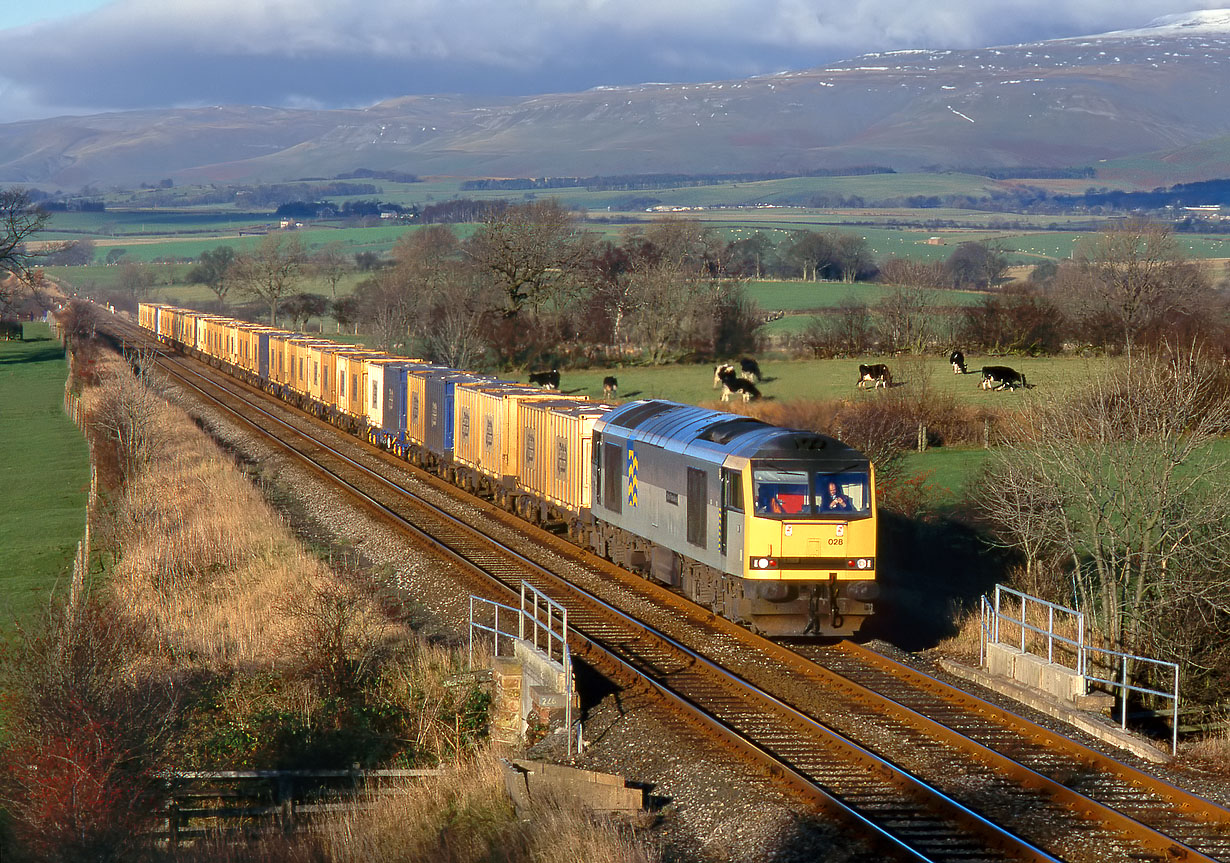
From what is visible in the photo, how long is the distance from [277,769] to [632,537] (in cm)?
828

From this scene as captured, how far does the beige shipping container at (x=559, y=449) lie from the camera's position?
2777 centimetres

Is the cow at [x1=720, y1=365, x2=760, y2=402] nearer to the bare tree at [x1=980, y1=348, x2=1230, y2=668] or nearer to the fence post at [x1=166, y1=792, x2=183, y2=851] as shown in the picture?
the bare tree at [x1=980, y1=348, x2=1230, y2=668]

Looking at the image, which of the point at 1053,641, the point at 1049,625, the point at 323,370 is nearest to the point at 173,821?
the point at 1049,625

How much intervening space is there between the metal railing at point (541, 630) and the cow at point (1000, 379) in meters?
35.9

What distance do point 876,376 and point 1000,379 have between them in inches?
209

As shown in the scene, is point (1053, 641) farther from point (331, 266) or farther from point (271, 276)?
point (331, 266)

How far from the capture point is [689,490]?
71.3ft

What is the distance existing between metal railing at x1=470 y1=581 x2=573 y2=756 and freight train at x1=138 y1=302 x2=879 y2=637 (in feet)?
7.89

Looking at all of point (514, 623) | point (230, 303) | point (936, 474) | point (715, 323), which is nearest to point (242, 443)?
point (936, 474)

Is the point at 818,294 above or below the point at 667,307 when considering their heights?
below

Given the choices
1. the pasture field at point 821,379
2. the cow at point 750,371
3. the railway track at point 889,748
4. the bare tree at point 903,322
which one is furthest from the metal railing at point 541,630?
the bare tree at point 903,322

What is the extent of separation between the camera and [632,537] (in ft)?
81.9

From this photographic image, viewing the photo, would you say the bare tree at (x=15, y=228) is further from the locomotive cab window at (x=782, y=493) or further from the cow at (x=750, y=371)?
the locomotive cab window at (x=782, y=493)

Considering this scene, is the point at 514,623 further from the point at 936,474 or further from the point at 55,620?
the point at 936,474
